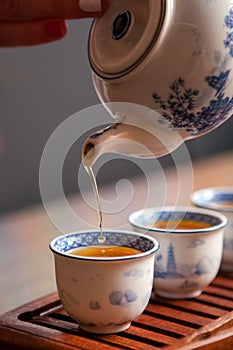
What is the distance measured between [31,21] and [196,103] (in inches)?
13.4

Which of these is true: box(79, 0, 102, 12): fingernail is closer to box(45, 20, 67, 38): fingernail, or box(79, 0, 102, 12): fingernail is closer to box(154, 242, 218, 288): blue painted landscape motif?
box(45, 20, 67, 38): fingernail

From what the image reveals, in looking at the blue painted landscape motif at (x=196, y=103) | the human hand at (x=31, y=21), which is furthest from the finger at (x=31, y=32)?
the blue painted landscape motif at (x=196, y=103)

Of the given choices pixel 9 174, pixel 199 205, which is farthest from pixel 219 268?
pixel 9 174

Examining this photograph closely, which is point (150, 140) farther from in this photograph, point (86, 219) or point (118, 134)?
point (86, 219)

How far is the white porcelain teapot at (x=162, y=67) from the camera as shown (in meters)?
0.83

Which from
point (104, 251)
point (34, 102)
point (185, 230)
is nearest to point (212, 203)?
point (185, 230)

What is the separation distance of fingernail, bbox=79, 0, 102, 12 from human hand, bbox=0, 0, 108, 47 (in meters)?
0.07

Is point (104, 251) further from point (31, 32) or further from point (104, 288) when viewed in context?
point (31, 32)

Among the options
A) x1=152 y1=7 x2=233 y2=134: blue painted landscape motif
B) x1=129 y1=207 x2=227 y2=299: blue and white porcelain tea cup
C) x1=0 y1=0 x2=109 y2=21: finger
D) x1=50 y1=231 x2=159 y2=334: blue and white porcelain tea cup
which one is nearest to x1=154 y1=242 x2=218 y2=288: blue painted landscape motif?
x1=129 y1=207 x2=227 y2=299: blue and white porcelain tea cup

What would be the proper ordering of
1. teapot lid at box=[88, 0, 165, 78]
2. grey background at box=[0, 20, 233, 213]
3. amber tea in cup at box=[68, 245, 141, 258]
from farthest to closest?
grey background at box=[0, 20, 233, 213]
amber tea in cup at box=[68, 245, 141, 258]
teapot lid at box=[88, 0, 165, 78]

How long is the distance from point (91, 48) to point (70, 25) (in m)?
1.24

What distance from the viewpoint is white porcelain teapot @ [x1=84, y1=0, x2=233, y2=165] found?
835mm

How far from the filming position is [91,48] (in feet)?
2.93

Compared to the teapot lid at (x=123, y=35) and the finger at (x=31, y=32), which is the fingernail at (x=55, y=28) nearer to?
the finger at (x=31, y=32)
